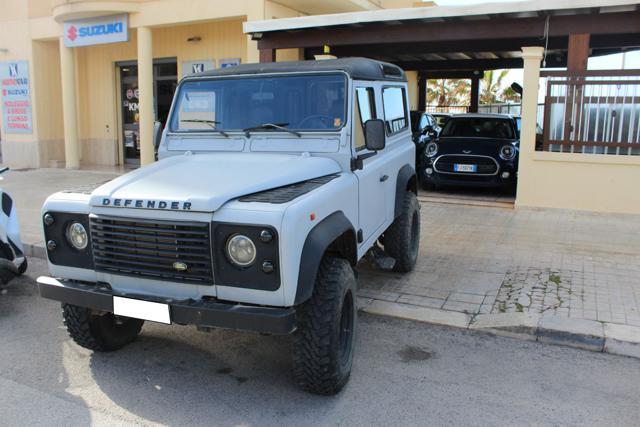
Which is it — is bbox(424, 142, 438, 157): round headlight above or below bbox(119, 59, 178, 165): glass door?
below

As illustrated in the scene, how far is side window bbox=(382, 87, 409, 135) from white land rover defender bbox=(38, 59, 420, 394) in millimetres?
459

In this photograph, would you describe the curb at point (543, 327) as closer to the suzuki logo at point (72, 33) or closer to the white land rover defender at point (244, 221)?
the white land rover defender at point (244, 221)

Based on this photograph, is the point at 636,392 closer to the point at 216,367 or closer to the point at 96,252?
the point at 216,367

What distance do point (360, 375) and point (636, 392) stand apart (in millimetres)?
1753

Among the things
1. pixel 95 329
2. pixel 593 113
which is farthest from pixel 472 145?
pixel 95 329

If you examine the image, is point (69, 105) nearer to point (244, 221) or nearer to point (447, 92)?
point (244, 221)

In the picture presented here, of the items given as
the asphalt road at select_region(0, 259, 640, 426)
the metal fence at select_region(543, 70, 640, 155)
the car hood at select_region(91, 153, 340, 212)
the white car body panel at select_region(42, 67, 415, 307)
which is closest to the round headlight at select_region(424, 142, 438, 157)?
the metal fence at select_region(543, 70, 640, 155)

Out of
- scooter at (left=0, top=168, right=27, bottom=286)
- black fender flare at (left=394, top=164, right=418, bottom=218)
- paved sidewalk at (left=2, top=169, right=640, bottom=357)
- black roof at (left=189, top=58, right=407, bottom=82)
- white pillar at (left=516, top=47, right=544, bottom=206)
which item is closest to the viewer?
black roof at (left=189, top=58, right=407, bottom=82)

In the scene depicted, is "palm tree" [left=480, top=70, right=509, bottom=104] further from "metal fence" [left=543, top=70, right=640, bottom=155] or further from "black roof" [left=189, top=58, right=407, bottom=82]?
"black roof" [left=189, top=58, right=407, bottom=82]

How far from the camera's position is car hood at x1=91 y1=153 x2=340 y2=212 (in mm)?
3270

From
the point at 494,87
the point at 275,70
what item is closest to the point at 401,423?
the point at 275,70

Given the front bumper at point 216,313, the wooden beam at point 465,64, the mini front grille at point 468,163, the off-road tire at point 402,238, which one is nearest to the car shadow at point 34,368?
the front bumper at point 216,313

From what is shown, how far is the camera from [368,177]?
4.52m

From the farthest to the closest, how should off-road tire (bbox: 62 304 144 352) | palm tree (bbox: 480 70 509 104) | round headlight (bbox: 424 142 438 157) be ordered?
1. palm tree (bbox: 480 70 509 104)
2. round headlight (bbox: 424 142 438 157)
3. off-road tire (bbox: 62 304 144 352)
